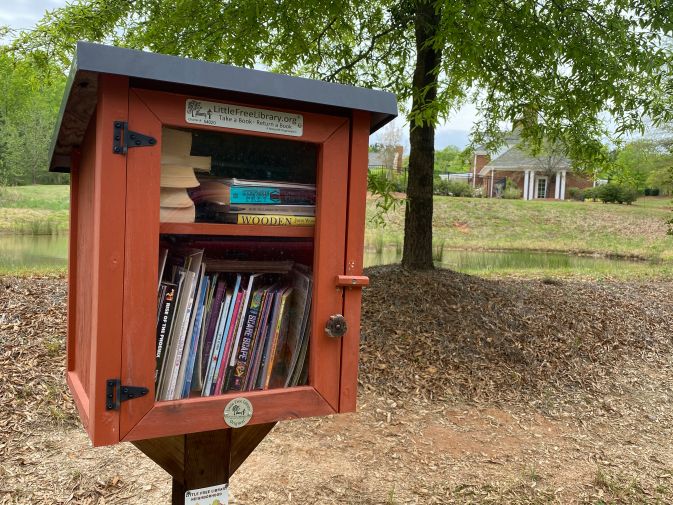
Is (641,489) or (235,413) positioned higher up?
(235,413)

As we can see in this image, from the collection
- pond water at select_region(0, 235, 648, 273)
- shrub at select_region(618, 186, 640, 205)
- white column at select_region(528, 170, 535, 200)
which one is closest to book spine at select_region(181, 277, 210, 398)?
pond water at select_region(0, 235, 648, 273)

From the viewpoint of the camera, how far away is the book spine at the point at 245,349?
5.62 ft

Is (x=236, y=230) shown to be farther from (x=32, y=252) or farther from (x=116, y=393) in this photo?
(x=32, y=252)

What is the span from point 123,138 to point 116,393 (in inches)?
26.0

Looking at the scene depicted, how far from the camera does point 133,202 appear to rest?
4.86 feet

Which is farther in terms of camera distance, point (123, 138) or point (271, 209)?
point (271, 209)

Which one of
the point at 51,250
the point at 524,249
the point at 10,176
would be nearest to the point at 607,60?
the point at 51,250

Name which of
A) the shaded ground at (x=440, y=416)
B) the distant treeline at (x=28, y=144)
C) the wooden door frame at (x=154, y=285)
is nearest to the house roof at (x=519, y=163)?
the distant treeline at (x=28, y=144)

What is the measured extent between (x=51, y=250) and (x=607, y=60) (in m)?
11.8

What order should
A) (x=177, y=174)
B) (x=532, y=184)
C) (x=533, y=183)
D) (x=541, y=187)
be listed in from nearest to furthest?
(x=177, y=174) < (x=532, y=184) < (x=533, y=183) < (x=541, y=187)

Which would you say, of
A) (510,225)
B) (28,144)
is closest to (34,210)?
(28,144)

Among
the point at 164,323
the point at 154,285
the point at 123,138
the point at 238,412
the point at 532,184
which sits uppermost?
the point at 532,184

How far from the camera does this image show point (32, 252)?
40.3 ft

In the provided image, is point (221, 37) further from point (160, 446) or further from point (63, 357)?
point (160, 446)
